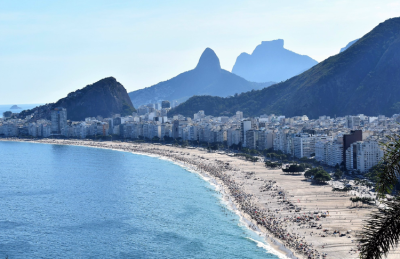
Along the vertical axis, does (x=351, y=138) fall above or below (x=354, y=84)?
below

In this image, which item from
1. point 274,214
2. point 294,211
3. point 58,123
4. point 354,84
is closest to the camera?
point 274,214

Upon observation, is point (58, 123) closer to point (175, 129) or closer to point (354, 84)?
point (175, 129)

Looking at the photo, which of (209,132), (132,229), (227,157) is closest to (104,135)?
(209,132)

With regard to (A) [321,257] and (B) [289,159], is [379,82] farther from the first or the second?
(A) [321,257]

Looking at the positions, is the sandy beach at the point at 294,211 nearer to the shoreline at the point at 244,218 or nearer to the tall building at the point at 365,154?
the shoreline at the point at 244,218

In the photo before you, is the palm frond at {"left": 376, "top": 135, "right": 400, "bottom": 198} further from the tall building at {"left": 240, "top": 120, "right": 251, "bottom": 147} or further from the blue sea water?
the tall building at {"left": 240, "top": 120, "right": 251, "bottom": 147}

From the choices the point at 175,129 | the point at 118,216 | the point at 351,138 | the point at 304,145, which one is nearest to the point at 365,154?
the point at 351,138

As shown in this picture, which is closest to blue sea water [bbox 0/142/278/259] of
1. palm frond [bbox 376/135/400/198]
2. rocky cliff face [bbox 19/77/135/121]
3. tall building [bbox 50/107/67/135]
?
palm frond [bbox 376/135/400/198]

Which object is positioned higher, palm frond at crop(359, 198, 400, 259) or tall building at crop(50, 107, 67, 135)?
tall building at crop(50, 107, 67, 135)
